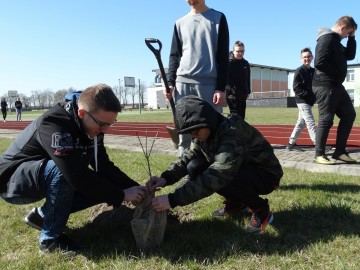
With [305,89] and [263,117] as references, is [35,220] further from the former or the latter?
[263,117]

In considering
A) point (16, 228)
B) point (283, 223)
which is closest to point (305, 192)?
point (283, 223)

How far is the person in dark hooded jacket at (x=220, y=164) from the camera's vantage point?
8.51 ft

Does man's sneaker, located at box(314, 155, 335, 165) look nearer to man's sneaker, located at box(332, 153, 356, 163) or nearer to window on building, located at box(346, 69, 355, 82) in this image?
man's sneaker, located at box(332, 153, 356, 163)

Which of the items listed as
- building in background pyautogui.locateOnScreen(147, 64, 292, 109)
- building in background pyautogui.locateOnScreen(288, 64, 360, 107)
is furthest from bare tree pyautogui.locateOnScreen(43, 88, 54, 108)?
building in background pyautogui.locateOnScreen(288, 64, 360, 107)

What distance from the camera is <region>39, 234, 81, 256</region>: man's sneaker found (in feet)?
8.45

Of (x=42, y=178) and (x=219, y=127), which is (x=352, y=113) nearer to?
(x=219, y=127)

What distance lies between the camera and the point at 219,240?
2.73m

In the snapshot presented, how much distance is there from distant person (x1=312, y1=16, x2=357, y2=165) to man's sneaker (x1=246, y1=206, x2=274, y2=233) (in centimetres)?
280

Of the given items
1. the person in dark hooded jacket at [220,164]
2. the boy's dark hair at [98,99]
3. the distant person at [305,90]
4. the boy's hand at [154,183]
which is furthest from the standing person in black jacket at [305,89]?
the boy's dark hair at [98,99]

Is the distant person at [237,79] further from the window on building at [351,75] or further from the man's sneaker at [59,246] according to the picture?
the window on building at [351,75]

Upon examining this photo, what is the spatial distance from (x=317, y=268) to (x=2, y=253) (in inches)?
82.9

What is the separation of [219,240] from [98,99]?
1318 millimetres

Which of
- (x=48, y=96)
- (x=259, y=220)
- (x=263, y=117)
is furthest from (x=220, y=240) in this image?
(x=48, y=96)

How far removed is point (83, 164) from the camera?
2512 mm
